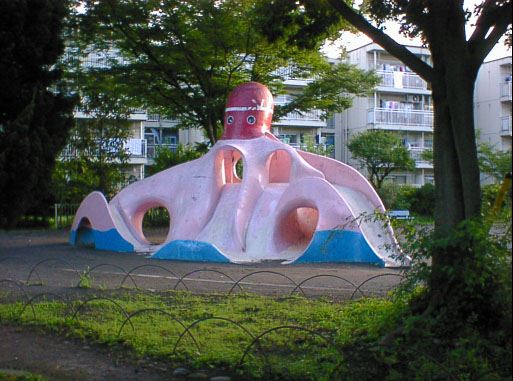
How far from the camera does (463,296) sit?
6.86 meters

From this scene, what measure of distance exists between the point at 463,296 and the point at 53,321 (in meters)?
5.12

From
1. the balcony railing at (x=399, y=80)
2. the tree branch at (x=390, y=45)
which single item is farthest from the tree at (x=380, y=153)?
the tree branch at (x=390, y=45)

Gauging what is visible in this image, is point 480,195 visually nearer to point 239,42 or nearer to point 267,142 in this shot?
point 267,142

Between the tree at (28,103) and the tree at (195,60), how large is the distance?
6319mm

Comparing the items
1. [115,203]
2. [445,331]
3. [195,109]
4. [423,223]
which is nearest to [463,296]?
[445,331]

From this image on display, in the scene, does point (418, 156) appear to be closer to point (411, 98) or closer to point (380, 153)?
point (411, 98)

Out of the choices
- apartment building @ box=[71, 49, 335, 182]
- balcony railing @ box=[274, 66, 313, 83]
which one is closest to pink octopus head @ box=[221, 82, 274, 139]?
balcony railing @ box=[274, 66, 313, 83]

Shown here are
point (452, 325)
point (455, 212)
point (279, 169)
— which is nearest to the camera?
point (452, 325)

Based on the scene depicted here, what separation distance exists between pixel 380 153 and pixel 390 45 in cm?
3210

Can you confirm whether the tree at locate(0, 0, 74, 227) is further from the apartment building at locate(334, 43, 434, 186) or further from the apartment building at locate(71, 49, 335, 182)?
the apartment building at locate(334, 43, 434, 186)

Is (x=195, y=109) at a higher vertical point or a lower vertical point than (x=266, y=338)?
higher

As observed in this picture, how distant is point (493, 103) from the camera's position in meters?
41.0

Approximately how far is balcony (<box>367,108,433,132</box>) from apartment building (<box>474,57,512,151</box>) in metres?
4.00

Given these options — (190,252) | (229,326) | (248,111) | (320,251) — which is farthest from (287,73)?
(229,326)
